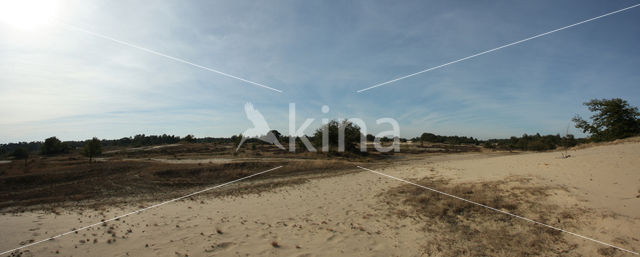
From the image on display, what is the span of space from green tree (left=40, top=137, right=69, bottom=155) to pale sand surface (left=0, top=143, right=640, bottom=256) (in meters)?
60.3

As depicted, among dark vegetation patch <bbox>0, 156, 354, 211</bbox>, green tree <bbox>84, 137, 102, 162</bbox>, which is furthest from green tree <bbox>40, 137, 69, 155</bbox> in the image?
dark vegetation patch <bbox>0, 156, 354, 211</bbox>

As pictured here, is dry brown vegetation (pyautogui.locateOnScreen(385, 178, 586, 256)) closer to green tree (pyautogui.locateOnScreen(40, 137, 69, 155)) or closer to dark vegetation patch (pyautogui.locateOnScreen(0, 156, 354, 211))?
dark vegetation patch (pyautogui.locateOnScreen(0, 156, 354, 211))

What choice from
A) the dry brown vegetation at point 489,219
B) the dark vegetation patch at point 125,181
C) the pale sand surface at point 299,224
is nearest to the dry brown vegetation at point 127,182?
the dark vegetation patch at point 125,181

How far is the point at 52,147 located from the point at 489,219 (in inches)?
3028

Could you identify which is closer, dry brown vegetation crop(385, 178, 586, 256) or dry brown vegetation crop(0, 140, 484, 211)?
dry brown vegetation crop(385, 178, 586, 256)

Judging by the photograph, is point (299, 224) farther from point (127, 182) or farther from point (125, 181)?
point (125, 181)

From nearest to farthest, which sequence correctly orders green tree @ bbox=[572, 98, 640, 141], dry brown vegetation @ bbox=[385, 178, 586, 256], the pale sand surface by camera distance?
dry brown vegetation @ bbox=[385, 178, 586, 256]
the pale sand surface
green tree @ bbox=[572, 98, 640, 141]

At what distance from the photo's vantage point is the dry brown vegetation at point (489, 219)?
627 centimetres

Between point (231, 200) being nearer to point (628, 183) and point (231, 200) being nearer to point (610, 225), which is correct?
point (610, 225)

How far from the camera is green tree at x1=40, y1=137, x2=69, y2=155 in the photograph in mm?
49906

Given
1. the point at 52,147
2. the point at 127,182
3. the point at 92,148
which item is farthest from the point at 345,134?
the point at 52,147

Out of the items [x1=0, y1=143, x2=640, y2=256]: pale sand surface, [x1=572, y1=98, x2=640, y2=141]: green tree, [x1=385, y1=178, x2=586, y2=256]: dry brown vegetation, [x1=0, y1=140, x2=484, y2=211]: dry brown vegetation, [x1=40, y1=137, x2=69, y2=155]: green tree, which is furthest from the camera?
[x1=40, y1=137, x2=69, y2=155]: green tree

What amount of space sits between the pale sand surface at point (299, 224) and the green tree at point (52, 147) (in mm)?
60253

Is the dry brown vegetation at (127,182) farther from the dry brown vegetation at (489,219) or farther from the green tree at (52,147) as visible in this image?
the green tree at (52,147)
